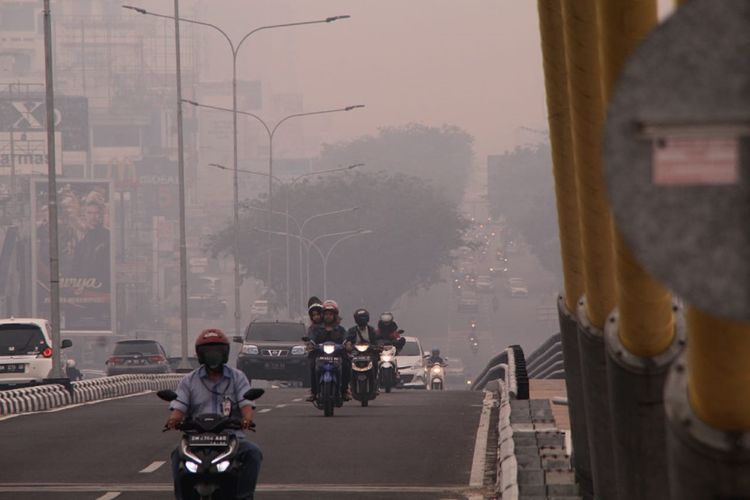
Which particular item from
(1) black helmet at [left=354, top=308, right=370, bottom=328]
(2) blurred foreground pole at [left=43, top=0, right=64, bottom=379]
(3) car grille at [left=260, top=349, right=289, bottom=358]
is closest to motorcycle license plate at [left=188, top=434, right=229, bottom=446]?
(1) black helmet at [left=354, top=308, right=370, bottom=328]

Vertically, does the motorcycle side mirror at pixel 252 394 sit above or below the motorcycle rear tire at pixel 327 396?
above

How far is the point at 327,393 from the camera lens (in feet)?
80.1

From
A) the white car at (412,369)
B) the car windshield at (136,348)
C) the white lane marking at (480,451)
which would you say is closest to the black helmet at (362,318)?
the white lane marking at (480,451)

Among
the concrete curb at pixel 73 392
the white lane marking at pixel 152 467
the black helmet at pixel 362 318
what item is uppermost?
the black helmet at pixel 362 318

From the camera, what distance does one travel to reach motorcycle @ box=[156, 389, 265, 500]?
9250mm

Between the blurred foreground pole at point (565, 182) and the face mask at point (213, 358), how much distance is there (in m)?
2.25

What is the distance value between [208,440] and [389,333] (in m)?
21.4

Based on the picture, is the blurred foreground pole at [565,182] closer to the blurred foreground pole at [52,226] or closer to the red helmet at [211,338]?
the red helmet at [211,338]

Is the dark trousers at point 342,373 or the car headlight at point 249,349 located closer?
the dark trousers at point 342,373

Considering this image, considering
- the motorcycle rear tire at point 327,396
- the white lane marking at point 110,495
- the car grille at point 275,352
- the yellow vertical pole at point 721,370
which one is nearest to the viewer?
the yellow vertical pole at point 721,370

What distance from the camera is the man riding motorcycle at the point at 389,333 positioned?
98.8ft

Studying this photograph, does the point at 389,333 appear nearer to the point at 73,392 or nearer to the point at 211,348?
the point at 73,392

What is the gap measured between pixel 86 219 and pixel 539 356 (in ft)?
267

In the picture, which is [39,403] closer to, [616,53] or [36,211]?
[616,53]
